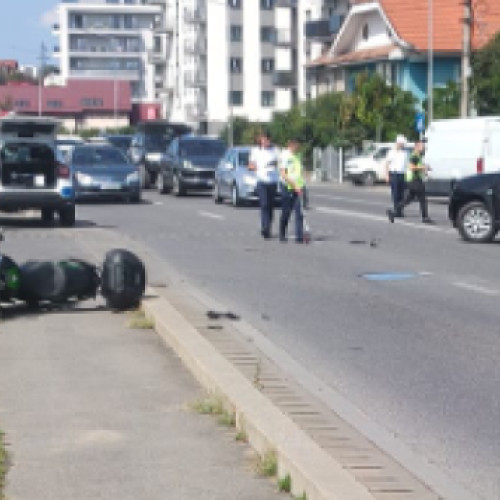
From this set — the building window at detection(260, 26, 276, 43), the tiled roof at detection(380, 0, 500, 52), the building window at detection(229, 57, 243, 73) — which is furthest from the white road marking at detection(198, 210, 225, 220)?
the building window at detection(229, 57, 243, 73)

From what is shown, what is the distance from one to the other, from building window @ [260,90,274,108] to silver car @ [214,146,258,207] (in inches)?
2686

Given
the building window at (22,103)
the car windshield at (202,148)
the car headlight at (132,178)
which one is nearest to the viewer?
the car headlight at (132,178)

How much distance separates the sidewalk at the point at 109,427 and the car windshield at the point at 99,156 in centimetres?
2829

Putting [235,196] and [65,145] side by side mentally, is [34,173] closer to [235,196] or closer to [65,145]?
[235,196]

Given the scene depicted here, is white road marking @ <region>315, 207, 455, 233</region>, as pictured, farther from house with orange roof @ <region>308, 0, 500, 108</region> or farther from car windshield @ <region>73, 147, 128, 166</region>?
house with orange roof @ <region>308, 0, 500, 108</region>

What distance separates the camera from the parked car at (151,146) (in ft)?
177

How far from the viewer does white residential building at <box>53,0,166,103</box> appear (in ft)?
557

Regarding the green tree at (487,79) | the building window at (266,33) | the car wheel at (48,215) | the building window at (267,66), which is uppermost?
the building window at (266,33)

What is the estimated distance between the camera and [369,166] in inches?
2314

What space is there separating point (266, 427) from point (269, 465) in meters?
0.56

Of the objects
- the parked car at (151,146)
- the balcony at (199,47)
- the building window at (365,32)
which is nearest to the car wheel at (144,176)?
the parked car at (151,146)

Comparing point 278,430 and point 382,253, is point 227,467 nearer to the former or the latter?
point 278,430

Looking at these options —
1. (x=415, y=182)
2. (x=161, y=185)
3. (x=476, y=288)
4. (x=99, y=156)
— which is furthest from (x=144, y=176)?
(x=476, y=288)

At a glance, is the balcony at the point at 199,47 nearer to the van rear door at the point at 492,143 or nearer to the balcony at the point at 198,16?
the balcony at the point at 198,16
